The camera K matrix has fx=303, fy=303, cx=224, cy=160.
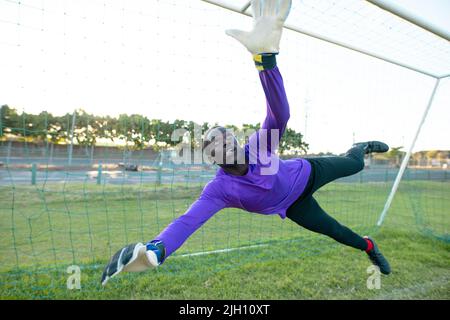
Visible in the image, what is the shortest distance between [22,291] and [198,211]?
2135mm

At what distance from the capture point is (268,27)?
64.0 inches

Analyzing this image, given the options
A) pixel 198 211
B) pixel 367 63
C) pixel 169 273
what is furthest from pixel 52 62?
pixel 367 63

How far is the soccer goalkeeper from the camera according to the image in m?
1.64

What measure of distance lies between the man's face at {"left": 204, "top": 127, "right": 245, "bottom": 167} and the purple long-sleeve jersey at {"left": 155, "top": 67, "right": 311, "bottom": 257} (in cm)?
15

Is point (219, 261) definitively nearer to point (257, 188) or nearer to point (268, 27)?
point (257, 188)

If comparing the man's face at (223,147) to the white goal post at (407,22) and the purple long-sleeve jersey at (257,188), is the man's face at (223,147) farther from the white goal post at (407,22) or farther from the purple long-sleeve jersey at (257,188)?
the white goal post at (407,22)

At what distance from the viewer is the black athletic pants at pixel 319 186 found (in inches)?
99.0

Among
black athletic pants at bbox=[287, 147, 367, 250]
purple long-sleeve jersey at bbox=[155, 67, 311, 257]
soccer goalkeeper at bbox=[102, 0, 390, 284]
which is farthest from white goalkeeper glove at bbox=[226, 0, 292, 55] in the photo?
black athletic pants at bbox=[287, 147, 367, 250]

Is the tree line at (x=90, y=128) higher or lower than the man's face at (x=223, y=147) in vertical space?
higher

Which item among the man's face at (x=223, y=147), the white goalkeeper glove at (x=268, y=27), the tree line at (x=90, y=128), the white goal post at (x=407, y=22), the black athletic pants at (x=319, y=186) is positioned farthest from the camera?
the tree line at (x=90, y=128)

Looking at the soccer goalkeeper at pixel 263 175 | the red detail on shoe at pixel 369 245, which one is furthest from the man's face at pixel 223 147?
the red detail on shoe at pixel 369 245

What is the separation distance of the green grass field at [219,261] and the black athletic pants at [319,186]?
90cm

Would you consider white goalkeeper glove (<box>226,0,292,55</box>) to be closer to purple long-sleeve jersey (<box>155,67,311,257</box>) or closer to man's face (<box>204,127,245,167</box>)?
purple long-sleeve jersey (<box>155,67,311,257</box>)
